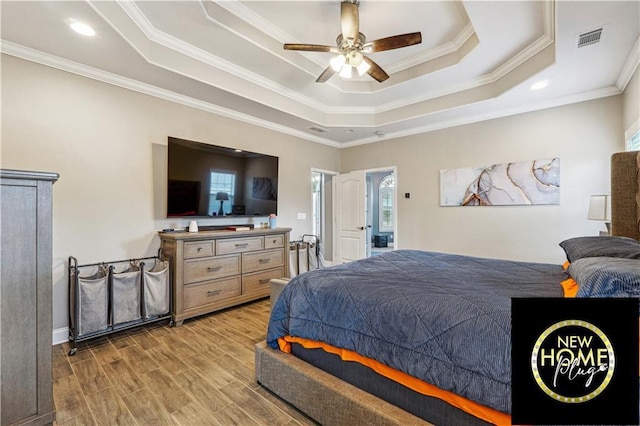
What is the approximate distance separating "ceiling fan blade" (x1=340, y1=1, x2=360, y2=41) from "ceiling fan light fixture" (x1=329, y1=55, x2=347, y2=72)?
0.16 meters

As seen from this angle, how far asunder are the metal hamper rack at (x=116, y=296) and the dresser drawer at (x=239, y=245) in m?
0.55

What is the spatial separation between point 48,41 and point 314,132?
3515mm

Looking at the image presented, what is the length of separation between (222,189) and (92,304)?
181 cm

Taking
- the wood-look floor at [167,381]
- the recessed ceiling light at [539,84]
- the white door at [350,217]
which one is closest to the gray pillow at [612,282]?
the wood-look floor at [167,381]

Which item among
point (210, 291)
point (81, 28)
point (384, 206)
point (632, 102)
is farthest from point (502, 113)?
point (384, 206)

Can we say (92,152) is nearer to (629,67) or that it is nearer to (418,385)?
(418,385)

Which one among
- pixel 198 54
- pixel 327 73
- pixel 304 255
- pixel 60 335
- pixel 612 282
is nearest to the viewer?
pixel 612 282

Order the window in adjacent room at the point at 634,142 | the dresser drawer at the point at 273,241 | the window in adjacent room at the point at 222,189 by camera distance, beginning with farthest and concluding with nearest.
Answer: the dresser drawer at the point at 273,241, the window in adjacent room at the point at 222,189, the window in adjacent room at the point at 634,142

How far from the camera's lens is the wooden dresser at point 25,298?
1.25 metres

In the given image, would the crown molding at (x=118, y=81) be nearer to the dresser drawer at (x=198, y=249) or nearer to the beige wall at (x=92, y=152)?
the beige wall at (x=92, y=152)

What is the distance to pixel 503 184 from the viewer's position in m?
3.97

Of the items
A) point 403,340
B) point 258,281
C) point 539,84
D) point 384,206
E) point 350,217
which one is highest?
point 539,84
